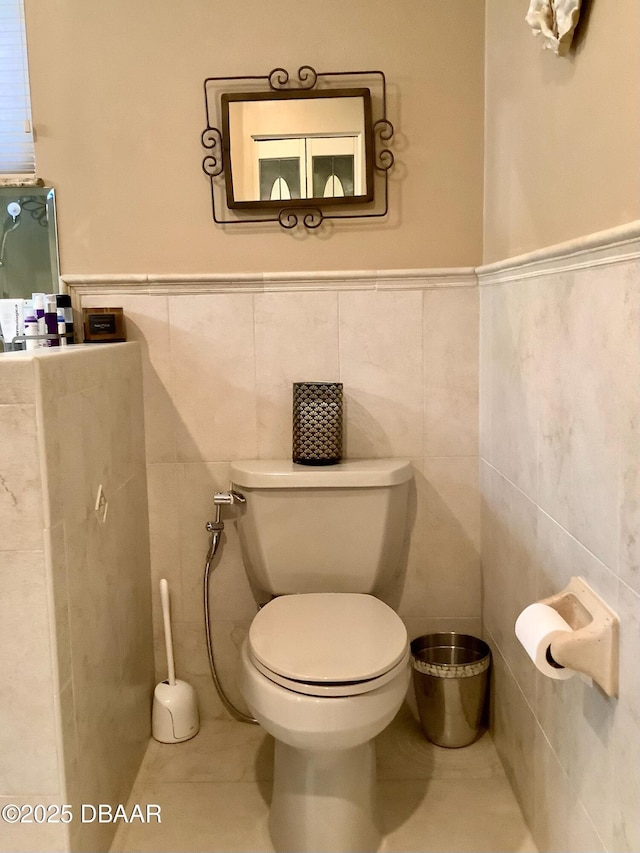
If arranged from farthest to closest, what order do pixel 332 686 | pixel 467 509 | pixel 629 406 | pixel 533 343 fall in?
pixel 467 509 < pixel 533 343 < pixel 332 686 < pixel 629 406

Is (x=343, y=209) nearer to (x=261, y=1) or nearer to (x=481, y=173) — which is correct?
(x=481, y=173)

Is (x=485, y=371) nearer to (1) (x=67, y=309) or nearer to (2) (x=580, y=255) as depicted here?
(2) (x=580, y=255)

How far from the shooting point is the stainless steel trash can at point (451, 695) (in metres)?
2.08

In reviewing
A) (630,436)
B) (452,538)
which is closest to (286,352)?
(452,538)

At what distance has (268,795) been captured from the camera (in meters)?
1.95

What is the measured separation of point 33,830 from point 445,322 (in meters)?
1.52

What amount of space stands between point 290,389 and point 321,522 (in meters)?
0.39

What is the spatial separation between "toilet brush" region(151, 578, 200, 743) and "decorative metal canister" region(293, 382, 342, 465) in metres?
0.56

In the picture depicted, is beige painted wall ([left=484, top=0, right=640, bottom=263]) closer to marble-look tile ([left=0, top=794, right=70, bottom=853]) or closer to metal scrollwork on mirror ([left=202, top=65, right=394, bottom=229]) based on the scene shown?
metal scrollwork on mirror ([left=202, top=65, right=394, bottom=229])

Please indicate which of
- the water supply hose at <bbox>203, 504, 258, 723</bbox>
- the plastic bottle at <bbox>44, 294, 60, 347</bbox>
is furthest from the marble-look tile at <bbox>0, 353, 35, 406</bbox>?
the water supply hose at <bbox>203, 504, 258, 723</bbox>

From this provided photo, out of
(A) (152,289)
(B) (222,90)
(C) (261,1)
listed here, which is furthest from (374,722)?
(C) (261,1)

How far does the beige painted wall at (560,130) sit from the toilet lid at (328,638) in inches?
35.0

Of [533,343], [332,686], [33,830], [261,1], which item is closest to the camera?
[33,830]

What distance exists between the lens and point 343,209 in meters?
2.14
